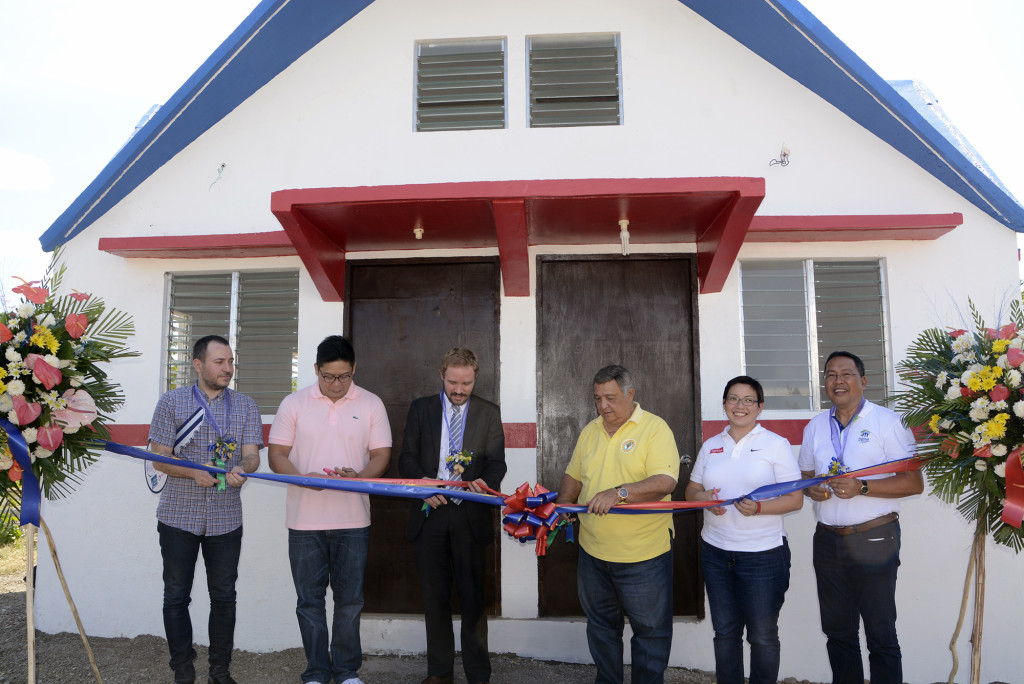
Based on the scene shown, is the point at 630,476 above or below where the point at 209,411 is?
below

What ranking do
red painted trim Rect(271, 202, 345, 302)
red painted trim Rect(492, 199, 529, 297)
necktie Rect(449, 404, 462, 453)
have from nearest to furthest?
necktie Rect(449, 404, 462, 453) < red painted trim Rect(492, 199, 529, 297) < red painted trim Rect(271, 202, 345, 302)

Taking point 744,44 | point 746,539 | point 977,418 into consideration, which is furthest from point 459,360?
point 744,44

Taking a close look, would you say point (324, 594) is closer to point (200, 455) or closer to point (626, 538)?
point (200, 455)

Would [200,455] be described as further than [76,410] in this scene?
Yes

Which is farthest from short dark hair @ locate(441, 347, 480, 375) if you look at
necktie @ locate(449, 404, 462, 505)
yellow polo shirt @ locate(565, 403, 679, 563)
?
yellow polo shirt @ locate(565, 403, 679, 563)

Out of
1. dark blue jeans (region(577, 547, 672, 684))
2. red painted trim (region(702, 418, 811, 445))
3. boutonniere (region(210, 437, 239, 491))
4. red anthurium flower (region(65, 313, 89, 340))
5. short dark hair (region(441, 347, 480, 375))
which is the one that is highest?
red anthurium flower (region(65, 313, 89, 340))

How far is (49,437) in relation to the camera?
337 cm

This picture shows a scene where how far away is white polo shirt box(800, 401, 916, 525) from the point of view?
356 cm

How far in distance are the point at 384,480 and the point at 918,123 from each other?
422cm

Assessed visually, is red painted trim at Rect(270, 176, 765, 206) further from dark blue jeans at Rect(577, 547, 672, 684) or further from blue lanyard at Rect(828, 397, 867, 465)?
dark blue jeans at Rect(577, 547, 672, 684)

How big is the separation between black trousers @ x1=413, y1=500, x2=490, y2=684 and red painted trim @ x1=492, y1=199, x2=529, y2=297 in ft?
5.73

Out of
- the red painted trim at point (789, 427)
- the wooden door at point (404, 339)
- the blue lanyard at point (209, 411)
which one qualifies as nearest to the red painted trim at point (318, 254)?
the wooden door at point (404, 339)

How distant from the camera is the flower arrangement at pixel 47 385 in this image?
329 cm

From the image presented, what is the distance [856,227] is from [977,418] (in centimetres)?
198
